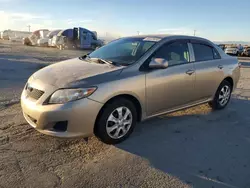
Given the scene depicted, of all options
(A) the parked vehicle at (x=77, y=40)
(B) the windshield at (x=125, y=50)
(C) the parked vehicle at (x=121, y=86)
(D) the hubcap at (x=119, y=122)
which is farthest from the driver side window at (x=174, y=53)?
(A) the parked vehicle at (x=77, y=40)

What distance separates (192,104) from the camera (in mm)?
4672

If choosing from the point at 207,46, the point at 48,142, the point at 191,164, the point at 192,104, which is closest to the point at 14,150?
the point at 48,142

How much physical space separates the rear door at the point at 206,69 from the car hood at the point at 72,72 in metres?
1.73

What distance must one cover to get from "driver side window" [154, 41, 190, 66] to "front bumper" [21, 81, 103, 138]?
147 centimetres

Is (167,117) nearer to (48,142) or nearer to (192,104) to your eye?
(192,104)

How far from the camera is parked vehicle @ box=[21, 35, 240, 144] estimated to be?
3.15 meters

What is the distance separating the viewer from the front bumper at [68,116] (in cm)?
308

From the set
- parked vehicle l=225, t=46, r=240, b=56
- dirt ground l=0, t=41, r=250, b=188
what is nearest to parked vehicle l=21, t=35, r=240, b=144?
dirt ground l=0, t=41, r=250, b=188

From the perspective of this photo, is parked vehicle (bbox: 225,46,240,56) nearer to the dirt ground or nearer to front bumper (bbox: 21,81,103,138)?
the dirt ground

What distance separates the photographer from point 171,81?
13.3ft

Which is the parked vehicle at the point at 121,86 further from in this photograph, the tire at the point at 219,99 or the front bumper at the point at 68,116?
the tire at the point at 219,99

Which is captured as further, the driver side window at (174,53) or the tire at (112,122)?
the driver side window at (174,53)

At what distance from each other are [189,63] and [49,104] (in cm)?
255

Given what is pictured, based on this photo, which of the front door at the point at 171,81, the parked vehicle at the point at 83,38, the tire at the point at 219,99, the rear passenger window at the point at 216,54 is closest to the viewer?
the front door at the point at 171,81
